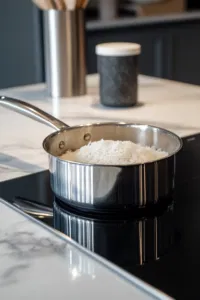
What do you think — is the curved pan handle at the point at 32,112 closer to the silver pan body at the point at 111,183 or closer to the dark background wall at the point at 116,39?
the silver pan body at the point at 111,183

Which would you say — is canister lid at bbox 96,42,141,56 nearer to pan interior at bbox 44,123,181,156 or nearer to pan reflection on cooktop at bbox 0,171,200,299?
pan interior at bbox 44,123,181,156

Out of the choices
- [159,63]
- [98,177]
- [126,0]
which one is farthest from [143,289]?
[126,0]

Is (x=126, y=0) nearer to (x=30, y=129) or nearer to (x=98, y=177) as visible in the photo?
(x=30, y=129)

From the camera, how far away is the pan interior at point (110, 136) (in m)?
0.86

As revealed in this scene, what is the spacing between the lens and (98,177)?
727 millimetres

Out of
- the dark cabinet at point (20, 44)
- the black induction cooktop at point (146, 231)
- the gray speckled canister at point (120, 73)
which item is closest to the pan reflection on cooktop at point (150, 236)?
the black induction cooktop at point (146, 231)

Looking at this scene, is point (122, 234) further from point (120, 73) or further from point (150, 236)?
point (120, 73)

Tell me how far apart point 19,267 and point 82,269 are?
6cm

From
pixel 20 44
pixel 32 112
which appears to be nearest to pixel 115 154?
pixel 32 112

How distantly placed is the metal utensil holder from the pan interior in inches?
22.7

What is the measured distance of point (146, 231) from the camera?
0.73m

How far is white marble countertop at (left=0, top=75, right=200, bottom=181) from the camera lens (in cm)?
103

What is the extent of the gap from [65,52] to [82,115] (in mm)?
229

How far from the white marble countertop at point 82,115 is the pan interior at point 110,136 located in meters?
Answer: 0.10
